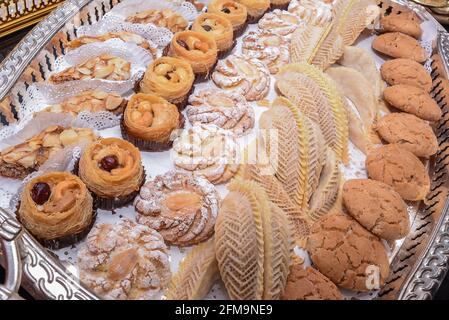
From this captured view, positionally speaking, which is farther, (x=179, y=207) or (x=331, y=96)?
(x=331, y=96)

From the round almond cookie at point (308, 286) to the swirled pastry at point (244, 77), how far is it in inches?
47.6

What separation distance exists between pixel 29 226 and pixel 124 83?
1.07 meters

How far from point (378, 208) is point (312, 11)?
1.78 metres

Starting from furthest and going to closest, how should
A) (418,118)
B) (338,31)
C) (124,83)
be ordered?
(338,31), (418,118), (124,83)

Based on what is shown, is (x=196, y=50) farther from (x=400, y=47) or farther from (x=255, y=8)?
(x=400, y=47)

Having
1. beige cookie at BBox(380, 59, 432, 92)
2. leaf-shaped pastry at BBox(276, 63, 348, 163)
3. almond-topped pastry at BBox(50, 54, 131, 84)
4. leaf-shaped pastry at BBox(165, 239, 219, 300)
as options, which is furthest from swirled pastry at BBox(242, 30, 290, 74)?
leaf-shaped pastry at BBox(165, 239, 219, 300)

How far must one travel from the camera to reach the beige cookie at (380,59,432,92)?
3.50 metres

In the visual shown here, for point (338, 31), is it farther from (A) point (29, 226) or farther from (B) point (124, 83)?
(A) point (29, 226)

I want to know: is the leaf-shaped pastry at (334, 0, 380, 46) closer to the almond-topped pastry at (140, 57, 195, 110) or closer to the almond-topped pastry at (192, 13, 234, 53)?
the almond-topped pastry at (192, 13, 234, 53)

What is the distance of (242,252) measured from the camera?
2121mm

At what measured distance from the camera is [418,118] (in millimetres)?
3258

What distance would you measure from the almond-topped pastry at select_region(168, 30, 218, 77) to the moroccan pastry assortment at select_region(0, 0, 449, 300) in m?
0.01

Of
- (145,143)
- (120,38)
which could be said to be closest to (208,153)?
(145,143)

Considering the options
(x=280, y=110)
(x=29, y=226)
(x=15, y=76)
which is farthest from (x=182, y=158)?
(x=15, y=76)
